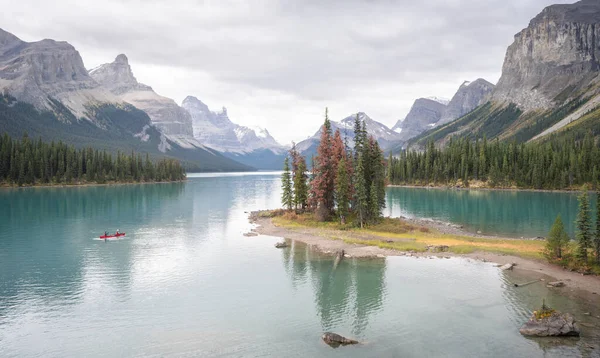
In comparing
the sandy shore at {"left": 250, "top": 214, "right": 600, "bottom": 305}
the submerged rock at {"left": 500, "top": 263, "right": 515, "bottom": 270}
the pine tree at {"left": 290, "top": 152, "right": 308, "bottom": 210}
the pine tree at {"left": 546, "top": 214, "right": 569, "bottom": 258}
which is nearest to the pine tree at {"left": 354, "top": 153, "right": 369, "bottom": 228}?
the sandy shore at {"left": 250, "top": 214, "right": 600, "bottom": 305}

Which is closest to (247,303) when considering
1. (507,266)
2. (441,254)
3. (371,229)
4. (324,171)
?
(441,254)

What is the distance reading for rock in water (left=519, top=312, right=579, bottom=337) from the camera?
33.3m

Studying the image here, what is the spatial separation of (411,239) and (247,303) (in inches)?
1522

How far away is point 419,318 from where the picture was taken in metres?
38.7

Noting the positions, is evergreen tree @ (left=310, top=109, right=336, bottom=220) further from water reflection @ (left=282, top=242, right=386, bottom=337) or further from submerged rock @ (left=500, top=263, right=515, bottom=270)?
submerged rock @ (left=500, top=263, right=515, bottom=270)

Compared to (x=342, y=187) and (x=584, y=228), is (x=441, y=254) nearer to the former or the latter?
(x=584, y=228)

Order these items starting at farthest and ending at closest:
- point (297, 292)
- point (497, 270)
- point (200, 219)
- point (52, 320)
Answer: point (200, 219) < point (497, 270) < point (297, 292) < point (52, 320)

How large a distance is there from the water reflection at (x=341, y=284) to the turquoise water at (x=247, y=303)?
0.17 meters

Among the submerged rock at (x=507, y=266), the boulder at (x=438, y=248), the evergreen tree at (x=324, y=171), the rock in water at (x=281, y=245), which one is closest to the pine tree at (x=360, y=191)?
the evergreen tree at (x=324, y=171)

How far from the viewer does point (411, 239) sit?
2844 inches

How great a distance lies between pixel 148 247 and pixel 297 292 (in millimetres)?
35642

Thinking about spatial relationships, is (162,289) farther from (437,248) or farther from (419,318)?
(437,248)

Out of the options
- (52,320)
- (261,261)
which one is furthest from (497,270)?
(52,320)

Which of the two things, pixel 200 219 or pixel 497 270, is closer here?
pixel 497 270
